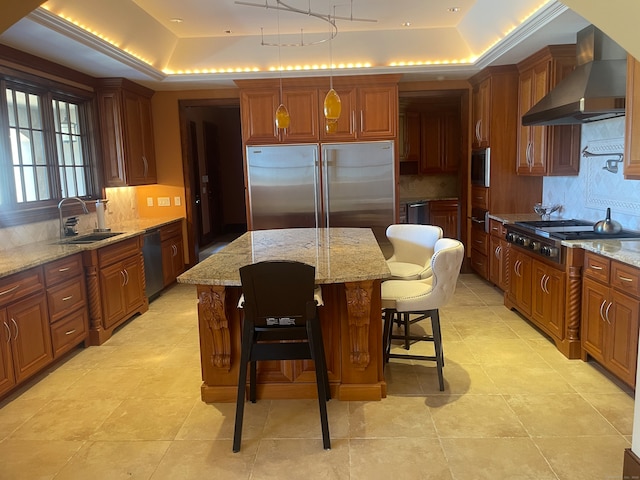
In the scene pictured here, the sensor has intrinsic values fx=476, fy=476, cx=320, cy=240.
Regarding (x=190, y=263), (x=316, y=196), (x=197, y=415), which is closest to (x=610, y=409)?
(x=197, y=415)

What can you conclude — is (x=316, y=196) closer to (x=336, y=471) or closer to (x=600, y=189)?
(x=600, y=189)

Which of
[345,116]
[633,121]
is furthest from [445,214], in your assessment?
[633,121]

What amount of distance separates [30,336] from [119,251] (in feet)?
4.30

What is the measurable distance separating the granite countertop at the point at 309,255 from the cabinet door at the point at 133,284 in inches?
53.3

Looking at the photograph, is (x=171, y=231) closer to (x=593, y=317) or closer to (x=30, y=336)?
(x=30, y=336)

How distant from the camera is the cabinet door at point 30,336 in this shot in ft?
9.87

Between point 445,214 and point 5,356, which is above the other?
point 445,214

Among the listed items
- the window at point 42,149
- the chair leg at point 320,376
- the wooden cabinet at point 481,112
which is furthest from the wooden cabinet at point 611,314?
the window at point 42,149

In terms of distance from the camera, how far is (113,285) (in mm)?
4227

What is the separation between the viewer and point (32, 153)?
4.18 metres

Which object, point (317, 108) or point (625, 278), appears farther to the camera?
point (317, 108)

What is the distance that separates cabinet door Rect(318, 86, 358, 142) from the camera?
542 cm

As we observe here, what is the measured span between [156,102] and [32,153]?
214cm

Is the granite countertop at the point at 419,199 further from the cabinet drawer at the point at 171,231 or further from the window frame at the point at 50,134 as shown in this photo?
the window frame at the point at 50,134
